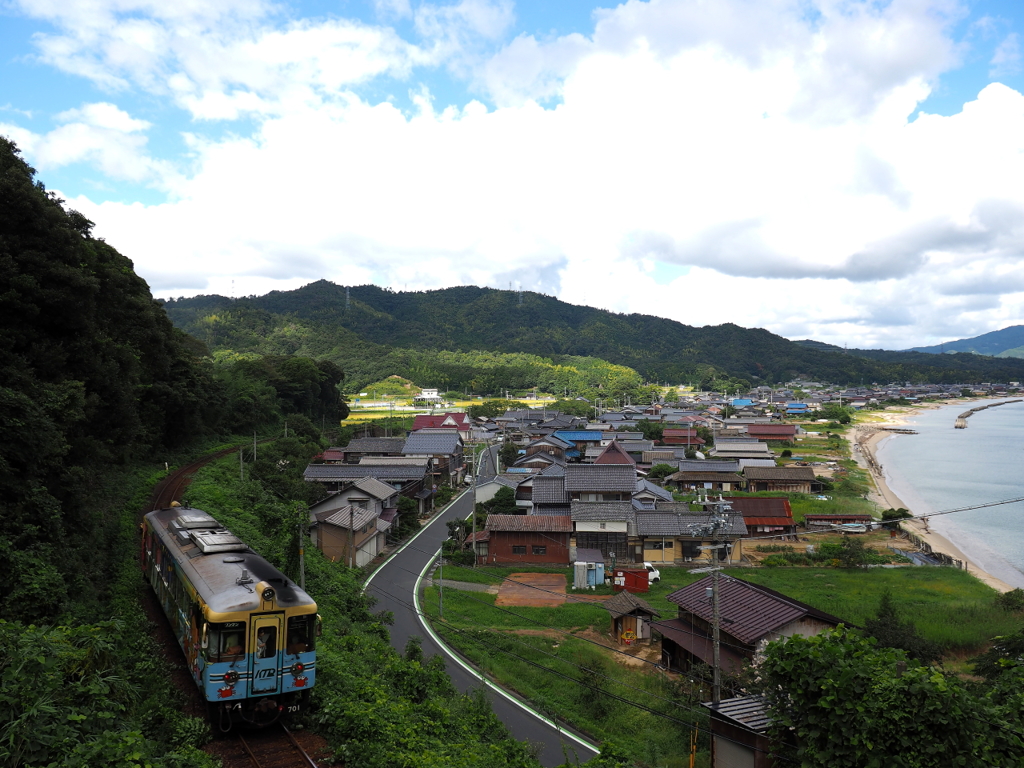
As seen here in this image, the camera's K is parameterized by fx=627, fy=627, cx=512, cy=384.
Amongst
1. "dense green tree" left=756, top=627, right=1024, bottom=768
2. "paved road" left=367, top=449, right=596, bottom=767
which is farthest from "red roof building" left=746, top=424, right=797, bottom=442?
"dense green tree" left=756, top=627, right=1024, bottom=768

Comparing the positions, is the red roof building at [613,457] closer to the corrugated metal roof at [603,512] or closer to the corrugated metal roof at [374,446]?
the corrugated metal roof at [374,446]

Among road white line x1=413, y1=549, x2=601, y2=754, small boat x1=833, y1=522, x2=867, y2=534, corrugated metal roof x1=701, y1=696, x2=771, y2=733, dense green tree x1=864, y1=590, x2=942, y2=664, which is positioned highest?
corrugated metal roof x1=701, y1=696, x2=771, y2=733

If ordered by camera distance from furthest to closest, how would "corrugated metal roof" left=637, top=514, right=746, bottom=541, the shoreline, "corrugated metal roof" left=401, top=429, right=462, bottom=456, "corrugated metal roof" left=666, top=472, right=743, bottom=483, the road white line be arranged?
"corrugated metal roof" left=666, top=472, right=743, bottom=483, "corrugated metal roof" left=401, top=429, right=462, bottom=456, the shoreline, "corrugated metal roof" left=637, top=514, right=746, bottom=541, the road white line

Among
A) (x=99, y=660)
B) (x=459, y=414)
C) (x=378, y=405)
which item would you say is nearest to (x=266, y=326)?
(x=378, y=405)

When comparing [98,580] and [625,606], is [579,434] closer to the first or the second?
[625,606]

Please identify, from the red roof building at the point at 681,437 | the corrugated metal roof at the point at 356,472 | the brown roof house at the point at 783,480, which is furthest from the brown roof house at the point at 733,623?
the red roof building at the point at 681,437

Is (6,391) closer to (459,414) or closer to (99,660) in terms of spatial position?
(99,660)

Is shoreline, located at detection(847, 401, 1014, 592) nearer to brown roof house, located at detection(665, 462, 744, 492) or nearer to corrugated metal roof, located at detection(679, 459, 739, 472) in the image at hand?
brown roof house, located at detection(665, 462, 744, 492)
